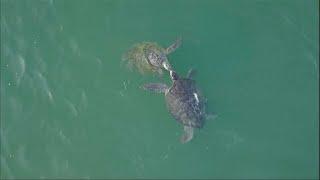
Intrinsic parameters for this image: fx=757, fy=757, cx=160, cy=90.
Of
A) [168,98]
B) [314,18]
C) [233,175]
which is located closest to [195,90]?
[168,98]

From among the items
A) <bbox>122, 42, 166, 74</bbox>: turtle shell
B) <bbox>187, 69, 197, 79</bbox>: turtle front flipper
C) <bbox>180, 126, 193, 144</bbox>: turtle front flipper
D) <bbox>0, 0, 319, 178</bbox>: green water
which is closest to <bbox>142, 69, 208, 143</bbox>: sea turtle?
<bbox>180, 126, 193, 144</bbox>: turtle front flipper

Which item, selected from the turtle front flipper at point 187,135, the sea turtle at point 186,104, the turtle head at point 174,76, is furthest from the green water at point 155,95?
the turtle head at point 174,76

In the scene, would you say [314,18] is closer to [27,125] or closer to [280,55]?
[280,55]

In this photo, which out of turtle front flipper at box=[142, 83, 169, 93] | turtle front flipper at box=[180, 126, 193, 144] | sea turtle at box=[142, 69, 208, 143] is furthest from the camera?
turtle front flipper at box=[142, 83, 169, 93]

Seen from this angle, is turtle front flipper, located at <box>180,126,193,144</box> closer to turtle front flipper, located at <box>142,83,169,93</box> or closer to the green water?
the green water

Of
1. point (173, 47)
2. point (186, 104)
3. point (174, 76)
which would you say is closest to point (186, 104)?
point (186, 104)

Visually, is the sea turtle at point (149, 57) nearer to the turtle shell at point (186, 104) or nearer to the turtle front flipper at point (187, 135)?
the turtle shell at point (186, 104)
